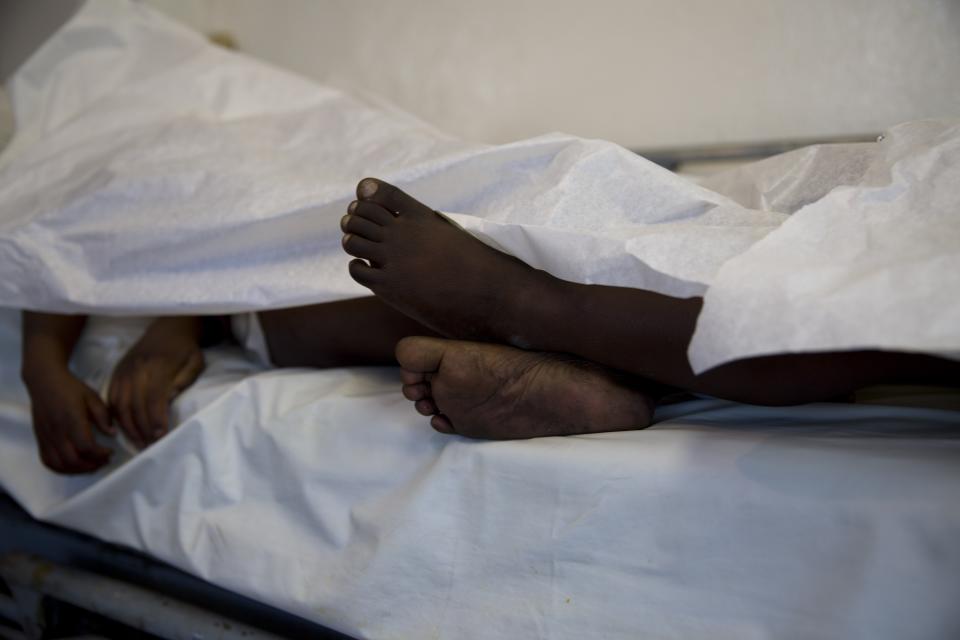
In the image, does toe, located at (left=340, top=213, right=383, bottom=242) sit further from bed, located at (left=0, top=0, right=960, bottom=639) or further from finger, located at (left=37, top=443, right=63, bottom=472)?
finger, located at (left=37, top=443, right=63, bottom=472)

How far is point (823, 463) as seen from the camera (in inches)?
17.7

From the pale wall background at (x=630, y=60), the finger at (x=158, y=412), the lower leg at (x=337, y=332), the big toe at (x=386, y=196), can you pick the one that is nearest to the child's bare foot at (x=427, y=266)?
the big toe at (x=386, y=196)

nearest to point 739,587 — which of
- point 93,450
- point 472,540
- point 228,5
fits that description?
point 472,540

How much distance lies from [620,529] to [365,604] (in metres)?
0.21

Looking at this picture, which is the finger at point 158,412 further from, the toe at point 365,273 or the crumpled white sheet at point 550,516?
the toe at point 365,273

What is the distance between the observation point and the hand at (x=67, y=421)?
0.73 m

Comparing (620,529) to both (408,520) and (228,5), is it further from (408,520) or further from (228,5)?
(228,5)

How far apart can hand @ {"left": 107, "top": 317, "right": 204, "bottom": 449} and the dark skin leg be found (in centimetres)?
30

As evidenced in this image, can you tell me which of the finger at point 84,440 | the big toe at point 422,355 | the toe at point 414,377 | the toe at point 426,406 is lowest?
the finger at point 84,440

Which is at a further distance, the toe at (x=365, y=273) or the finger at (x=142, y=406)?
the finger at (x=142, y=406)

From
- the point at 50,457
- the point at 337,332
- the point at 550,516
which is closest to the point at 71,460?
the point at 50,457

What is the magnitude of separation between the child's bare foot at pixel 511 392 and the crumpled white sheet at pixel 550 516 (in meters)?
0.02

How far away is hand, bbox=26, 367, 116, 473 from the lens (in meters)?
0.73

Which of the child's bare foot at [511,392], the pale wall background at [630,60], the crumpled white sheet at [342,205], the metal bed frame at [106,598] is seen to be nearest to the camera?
the crumpled white sheet at [342,205]
